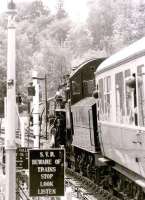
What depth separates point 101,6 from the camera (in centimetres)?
9975

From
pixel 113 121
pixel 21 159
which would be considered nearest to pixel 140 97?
pixel 113 121

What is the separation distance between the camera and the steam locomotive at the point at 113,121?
1020 cm

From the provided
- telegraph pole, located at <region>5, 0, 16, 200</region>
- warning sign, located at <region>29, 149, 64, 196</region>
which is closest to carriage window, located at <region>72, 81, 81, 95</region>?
warning sign, located at <region>29, 149, 64, 196</region>

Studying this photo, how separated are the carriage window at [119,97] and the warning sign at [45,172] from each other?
1.86 m

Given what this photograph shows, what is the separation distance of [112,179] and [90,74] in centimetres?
654

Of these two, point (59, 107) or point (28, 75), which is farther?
point (28, 75)

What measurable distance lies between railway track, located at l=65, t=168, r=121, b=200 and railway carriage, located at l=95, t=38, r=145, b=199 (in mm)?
1881

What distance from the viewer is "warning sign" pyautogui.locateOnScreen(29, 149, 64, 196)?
10.1m

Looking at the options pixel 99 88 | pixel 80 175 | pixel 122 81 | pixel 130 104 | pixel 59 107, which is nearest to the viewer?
pixel 130 104

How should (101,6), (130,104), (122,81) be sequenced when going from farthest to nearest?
1. (101,6)
2. (122,81)
3. (130,104)

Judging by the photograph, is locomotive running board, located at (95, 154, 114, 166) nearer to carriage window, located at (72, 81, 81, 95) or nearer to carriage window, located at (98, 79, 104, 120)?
carriage window, located at (98, 79, 104, 120)

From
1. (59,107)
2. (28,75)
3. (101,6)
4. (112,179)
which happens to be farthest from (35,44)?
(112,179)

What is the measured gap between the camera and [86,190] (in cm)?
1823

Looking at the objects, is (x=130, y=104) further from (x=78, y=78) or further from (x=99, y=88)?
(x=78, y=78)
